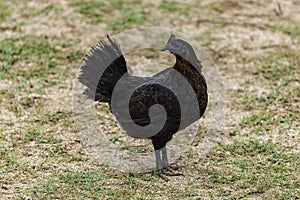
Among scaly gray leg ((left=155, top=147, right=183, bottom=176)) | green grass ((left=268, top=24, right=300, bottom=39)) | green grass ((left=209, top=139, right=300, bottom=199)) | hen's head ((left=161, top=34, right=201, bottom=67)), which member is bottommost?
green grass ((left=209, top=139, right=300, bottom=199))

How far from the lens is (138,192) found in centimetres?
588

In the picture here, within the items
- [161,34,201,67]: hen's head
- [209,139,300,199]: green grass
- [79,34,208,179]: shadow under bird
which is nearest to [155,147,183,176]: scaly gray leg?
[79,34,208,179]: shadow under bird

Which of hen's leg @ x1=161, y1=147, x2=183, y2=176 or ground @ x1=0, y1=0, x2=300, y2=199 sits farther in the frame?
hen's leg @ x1=161, y1=147, x2=183, y2=176

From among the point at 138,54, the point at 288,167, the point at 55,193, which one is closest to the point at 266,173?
the point at 288,167

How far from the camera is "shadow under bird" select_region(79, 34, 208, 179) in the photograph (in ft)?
19.7

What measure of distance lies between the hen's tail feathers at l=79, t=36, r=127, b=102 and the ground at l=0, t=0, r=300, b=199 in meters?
0.91

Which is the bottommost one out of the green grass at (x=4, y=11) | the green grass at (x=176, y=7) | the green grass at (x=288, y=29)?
the green grass at (x=288, y=29)

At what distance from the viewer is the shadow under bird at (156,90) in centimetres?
600

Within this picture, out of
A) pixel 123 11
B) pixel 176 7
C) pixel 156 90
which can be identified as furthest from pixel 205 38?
pixel 156 90

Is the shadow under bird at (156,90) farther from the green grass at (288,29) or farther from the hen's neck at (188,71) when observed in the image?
the green grass at (288,29)

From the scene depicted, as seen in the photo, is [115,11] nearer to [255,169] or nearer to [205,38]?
[205,38]

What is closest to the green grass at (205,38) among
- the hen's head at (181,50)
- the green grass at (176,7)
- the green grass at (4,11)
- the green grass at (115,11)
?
the green grass at (176,7)

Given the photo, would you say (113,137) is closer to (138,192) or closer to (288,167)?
(138,192)

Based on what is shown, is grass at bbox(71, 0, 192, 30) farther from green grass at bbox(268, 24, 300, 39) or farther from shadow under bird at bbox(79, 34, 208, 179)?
shadow under bird at bbox(79, 34, 208, 179)
